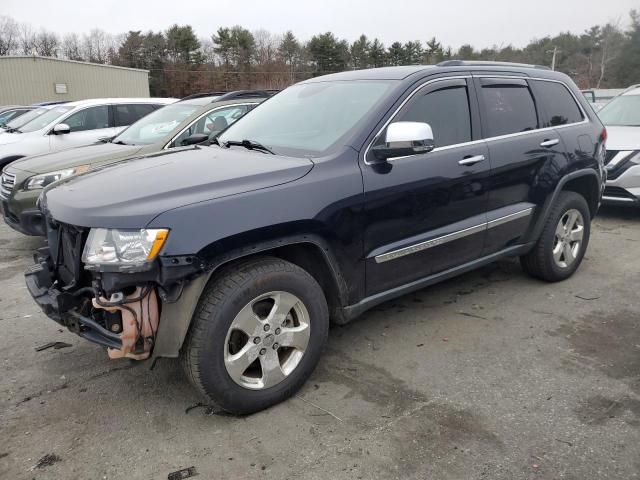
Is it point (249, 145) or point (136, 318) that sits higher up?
point (249, 145)

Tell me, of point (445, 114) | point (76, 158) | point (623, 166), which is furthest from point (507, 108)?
point (76, 158)

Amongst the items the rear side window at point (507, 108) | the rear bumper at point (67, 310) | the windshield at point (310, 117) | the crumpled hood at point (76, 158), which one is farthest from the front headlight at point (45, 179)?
the rear side window at point (507, 108)

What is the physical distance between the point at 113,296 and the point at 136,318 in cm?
15

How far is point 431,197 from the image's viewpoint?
3438 millimetres

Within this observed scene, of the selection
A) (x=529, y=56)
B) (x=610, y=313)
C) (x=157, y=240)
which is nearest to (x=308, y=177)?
(x=157, y=240)

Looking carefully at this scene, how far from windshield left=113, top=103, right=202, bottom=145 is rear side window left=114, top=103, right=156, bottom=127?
1956 millimetres

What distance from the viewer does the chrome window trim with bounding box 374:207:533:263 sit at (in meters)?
3.29

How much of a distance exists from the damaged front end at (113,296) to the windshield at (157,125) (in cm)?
386

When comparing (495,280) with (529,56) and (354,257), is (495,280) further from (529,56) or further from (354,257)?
(529,56)

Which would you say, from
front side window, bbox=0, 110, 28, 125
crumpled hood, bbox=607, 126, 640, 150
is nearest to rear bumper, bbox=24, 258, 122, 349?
crumpled hood, bbox=607, 126, 640, 150

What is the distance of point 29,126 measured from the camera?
9.23 meters

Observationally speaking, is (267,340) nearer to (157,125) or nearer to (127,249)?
(127,249)

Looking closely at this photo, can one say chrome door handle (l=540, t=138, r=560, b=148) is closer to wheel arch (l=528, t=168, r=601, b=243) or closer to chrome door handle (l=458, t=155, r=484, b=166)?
wheel arch (l=528, t=168, r=601, b=243)

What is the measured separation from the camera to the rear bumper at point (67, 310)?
2594 millimetres
